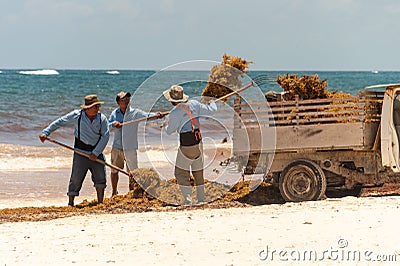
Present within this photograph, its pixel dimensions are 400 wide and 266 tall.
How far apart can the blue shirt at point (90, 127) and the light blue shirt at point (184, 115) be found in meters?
1.18

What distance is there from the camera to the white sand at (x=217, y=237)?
22.6 feet

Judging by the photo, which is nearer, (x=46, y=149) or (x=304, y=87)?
(x=304, y=87)

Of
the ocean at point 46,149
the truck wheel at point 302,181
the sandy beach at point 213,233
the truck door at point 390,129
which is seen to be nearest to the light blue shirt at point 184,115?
the ocean at point 46,149

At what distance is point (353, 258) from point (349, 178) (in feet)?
11.4

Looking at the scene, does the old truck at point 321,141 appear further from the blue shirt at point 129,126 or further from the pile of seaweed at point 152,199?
the blue shirt at point 129,126

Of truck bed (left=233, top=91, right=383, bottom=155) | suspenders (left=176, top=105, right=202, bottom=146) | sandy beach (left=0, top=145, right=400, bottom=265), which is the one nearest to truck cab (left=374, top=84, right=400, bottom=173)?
truck bed (left=233, top=91, right=383, bottom=155)

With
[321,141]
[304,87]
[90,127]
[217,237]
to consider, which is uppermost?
[304,87]

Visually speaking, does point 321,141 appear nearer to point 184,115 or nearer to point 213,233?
point 184,115

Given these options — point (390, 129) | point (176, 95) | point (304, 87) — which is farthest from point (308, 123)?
point (176, 95)

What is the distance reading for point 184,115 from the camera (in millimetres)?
10109

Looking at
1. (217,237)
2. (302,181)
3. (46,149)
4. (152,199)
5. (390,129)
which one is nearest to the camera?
(217,237)

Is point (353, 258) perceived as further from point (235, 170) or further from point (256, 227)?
point (235, 170)

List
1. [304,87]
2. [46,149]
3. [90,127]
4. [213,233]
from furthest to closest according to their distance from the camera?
[46,149], [90,127], [304,87], [213,233]

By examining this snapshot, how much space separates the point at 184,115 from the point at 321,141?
199 centimetres
